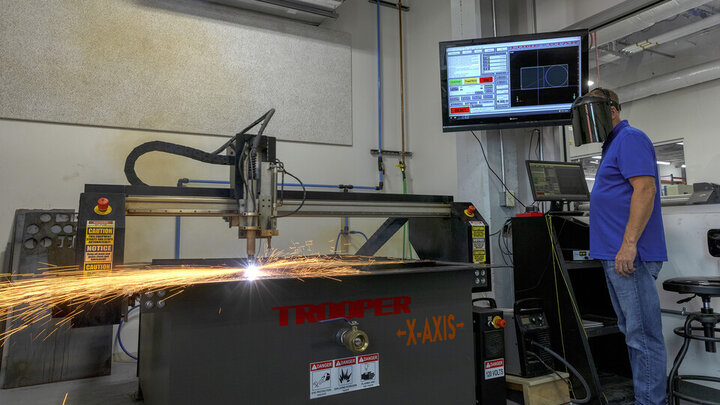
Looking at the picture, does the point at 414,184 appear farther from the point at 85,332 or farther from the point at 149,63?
the point at 85,332

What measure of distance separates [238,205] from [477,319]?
3.65ft

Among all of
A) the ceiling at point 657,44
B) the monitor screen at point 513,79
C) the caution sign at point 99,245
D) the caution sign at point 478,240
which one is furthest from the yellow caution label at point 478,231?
the ceiling at point 657,44

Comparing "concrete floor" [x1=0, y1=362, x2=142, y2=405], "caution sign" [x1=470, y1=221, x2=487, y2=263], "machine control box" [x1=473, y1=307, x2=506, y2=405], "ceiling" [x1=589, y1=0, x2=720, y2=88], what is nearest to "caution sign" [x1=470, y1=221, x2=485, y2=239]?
"caution sign" [x1=470, y1=221, x2=487, y2=263]

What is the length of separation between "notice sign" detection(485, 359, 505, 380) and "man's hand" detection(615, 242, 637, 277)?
0.76m

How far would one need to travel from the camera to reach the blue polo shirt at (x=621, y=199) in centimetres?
204

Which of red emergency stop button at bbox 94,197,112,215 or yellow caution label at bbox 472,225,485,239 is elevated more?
red emergency stop button at bbox 94,197,112,215

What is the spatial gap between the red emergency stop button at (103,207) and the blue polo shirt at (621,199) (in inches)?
85.5

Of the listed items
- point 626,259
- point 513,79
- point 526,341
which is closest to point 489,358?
point 526,341

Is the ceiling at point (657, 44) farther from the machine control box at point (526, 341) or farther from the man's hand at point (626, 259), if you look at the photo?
the machine control box at point (526, 341)

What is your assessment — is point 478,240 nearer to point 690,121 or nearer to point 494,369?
point 494,369

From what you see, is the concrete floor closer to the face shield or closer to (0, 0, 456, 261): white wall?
(0, 0, 456, 261): white wall

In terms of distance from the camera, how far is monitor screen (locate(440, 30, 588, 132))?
8.96 ft

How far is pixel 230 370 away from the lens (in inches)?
42.7

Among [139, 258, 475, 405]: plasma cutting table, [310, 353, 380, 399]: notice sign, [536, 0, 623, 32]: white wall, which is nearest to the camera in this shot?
[139, 258, 475, 405]: plasma cutting table
